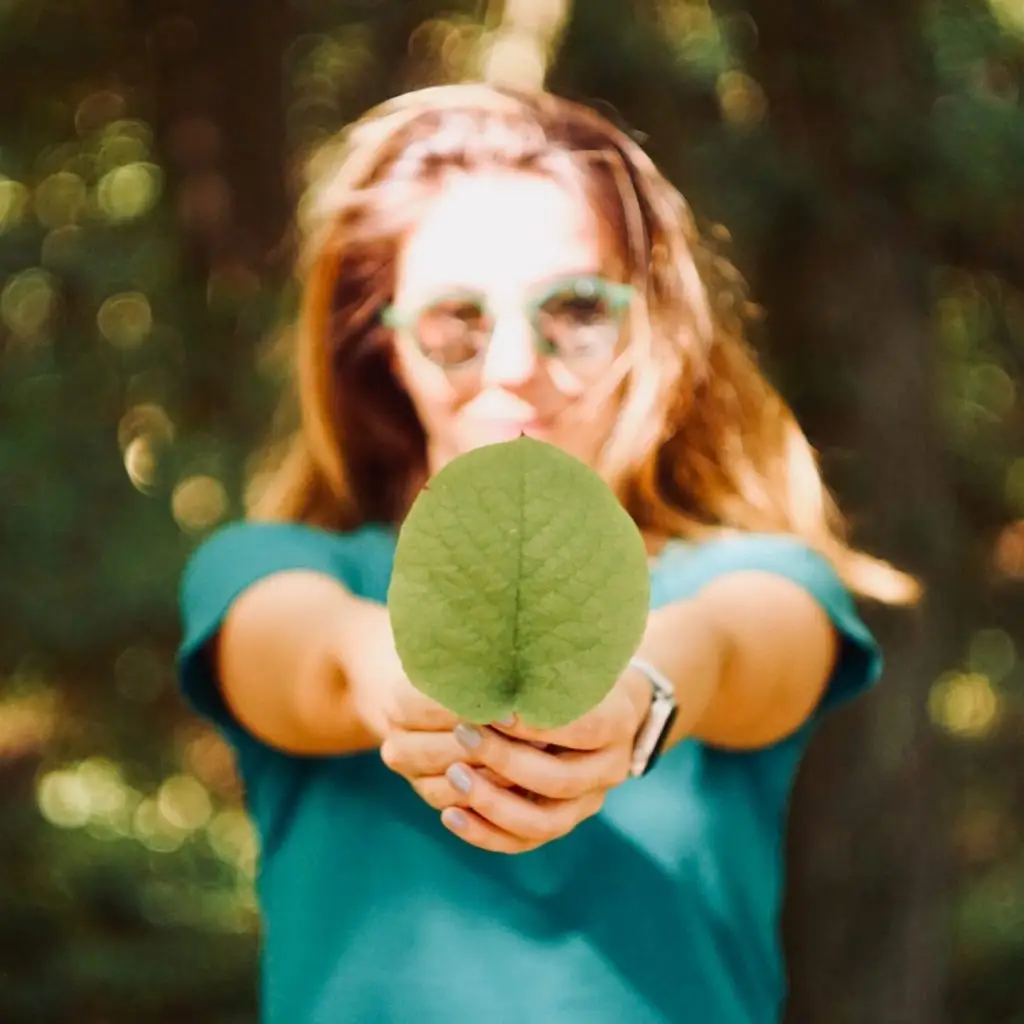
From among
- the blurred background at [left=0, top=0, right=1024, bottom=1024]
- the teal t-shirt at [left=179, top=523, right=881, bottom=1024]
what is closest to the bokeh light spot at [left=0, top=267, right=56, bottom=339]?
the blurred background at [left=0, top=0, right=1024, bottom=1024]

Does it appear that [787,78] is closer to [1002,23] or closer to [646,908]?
[1002,23]

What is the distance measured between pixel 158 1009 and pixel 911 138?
1302 millimetres

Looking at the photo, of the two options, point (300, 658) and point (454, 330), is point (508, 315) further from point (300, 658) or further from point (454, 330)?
point (300, 658)

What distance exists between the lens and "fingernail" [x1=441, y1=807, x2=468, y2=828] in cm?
48

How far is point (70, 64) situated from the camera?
1.43 m

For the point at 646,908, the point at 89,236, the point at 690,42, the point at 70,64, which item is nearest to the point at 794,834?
the point at 646,908

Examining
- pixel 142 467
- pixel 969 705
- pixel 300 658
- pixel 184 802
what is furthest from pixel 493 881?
pixel 969 705

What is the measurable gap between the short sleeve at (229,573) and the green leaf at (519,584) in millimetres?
264

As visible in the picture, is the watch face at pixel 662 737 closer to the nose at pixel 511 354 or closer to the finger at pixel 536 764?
the finger at pixel 536 764

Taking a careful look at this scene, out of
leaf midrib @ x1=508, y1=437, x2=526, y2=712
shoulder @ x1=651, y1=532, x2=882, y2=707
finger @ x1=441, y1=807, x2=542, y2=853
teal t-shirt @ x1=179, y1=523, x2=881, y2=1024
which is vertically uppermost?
leaf midrib @ x1=508, y1=437, x2=526, y2=712

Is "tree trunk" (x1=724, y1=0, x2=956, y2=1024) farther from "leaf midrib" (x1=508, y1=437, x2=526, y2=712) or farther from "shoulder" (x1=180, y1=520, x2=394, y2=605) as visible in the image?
"leaf midrib" (x1=508, y1=437, x2=526, y2=712)

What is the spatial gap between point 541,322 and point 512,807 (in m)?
0.28

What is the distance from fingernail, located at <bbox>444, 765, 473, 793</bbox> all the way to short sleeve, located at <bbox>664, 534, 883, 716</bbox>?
254 mm

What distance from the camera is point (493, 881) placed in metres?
0.67
